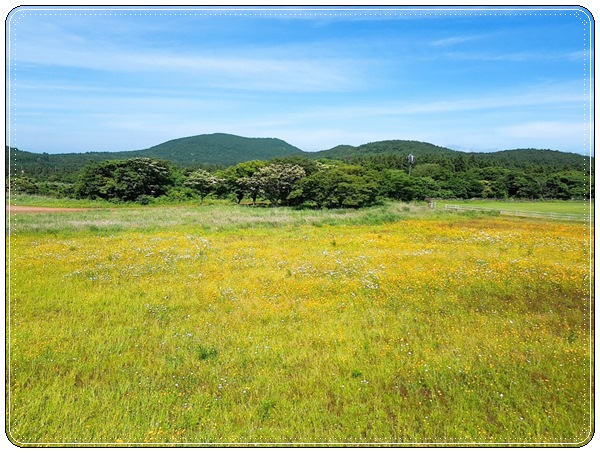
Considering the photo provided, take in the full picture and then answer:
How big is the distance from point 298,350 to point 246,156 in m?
42.7

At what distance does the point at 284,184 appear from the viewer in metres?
41.2

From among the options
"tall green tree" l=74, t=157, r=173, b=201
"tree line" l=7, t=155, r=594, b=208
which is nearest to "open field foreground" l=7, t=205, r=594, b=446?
"tree line" l=7, t=155, r=594, b=208

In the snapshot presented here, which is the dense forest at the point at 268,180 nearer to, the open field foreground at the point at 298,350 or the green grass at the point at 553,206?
the green grass at the point at 553,206

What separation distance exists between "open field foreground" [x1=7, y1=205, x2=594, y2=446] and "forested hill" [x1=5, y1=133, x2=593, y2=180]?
2582 mm

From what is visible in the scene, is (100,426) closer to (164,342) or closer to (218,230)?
(164,342)

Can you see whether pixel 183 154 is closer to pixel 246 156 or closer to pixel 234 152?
pixel 234 152

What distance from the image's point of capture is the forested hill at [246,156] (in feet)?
20.3

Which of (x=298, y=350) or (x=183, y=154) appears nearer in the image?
(x=298, y=350)

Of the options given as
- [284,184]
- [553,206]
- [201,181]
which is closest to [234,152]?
[284,184]

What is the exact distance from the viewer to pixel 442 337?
6051 mm

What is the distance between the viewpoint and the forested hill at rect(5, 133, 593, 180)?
6176 millimetres

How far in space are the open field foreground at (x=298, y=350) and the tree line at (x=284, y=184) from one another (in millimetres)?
25018

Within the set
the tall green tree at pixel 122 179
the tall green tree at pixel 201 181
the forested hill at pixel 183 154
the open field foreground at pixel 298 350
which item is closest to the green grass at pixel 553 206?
the open field foreground at pixel 298 350

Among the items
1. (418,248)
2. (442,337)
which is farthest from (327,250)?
(442,337)
